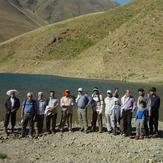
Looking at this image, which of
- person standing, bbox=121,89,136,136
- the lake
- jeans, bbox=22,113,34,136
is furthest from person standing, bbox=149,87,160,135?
the lake

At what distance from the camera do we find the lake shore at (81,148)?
20.2 metres

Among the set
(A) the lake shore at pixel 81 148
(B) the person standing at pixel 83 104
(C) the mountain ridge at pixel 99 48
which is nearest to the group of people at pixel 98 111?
(B) the person standing at pixel 83 104

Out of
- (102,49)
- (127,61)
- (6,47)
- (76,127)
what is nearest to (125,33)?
(102,49)

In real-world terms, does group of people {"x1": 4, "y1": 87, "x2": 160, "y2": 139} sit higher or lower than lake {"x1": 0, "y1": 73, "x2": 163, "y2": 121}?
lower

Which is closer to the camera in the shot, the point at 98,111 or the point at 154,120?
the point at 154,120

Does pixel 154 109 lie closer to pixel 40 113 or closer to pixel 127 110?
pixel 127 110

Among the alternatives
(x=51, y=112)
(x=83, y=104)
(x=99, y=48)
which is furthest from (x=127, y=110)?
(x=99, y=48)

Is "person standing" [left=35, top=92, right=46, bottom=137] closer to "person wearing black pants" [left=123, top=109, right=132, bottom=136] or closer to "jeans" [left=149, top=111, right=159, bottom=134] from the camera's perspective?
"person wearing black pants" [left=123, top=109, right=132, bottom=136]

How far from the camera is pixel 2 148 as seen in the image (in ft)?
71.3

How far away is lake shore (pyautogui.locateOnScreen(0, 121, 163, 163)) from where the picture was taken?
2016 cm

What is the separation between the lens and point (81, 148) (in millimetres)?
21969

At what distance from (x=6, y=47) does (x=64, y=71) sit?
156 ft

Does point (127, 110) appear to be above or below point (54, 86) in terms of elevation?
below

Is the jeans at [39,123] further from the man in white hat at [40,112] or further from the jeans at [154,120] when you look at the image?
the jeans at [154,120]
